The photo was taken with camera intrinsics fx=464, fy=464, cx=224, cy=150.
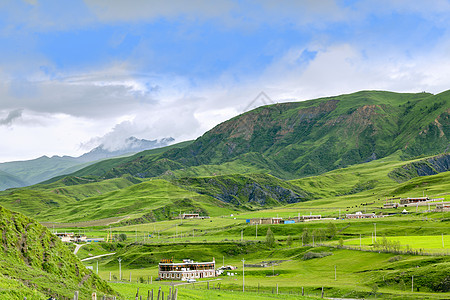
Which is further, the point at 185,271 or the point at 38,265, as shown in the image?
the point at 185,271

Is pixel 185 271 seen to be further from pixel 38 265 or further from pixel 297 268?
pixel 38 265

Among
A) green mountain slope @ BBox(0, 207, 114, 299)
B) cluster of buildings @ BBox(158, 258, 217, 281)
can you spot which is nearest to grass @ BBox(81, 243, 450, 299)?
cluster of buildings @ BBox(158, 258, 217, 281)

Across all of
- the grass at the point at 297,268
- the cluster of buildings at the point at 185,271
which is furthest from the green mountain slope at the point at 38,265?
the cluster of buildings at the point at 185,271

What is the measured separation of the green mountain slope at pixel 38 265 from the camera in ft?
142

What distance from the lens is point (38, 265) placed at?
49781 mm

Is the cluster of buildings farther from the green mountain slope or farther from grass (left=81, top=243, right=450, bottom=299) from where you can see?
the green mountain slope

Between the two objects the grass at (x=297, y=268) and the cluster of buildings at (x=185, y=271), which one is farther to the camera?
the cluster of buildings at (x=185, y=271)

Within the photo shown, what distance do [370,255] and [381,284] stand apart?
34.5 meters

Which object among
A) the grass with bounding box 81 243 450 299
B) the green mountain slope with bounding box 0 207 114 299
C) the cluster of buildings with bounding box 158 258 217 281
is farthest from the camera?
the cluster of buildings with bounding box 158 258 217 281

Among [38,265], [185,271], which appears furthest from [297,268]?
[38,265]

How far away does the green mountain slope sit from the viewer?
4338 cm

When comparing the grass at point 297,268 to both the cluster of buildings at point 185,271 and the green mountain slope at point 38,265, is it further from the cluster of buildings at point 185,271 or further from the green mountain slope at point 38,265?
the green mountain slope at point 38,265

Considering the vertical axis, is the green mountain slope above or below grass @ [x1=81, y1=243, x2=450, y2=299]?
above

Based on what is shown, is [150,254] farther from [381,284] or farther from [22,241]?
[22,241]
